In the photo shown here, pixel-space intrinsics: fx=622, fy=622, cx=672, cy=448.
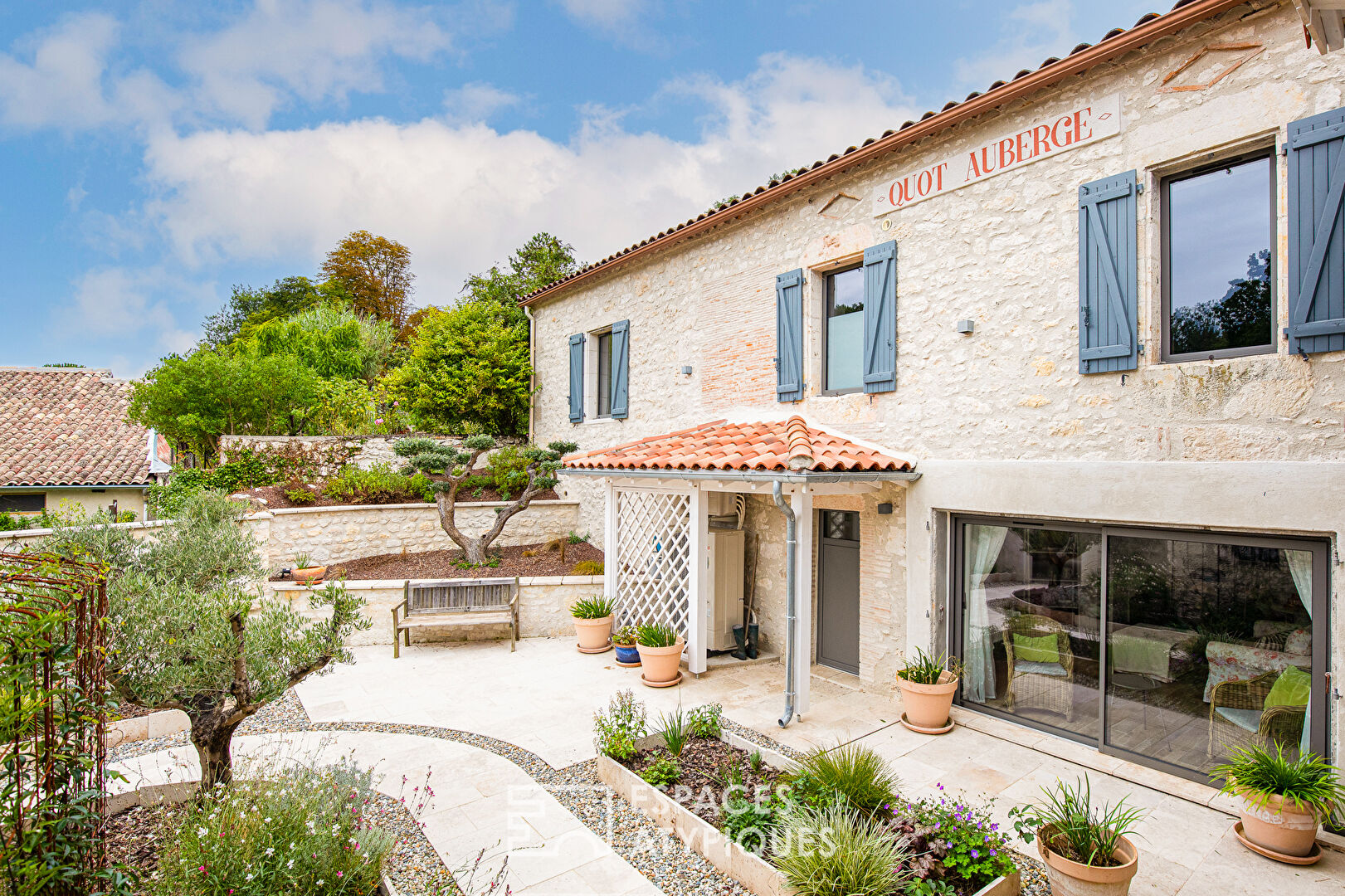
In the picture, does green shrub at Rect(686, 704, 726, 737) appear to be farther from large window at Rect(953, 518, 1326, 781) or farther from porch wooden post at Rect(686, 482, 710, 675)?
large window at Rect(953, 518, 1326, 781)

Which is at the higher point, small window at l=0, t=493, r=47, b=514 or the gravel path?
small window at l=0, t=493, r=47, b=514

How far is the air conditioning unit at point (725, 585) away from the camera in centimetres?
Result: 835

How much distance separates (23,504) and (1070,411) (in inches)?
732

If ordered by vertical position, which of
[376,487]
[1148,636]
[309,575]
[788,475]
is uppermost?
[788,475]

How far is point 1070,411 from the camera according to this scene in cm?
544

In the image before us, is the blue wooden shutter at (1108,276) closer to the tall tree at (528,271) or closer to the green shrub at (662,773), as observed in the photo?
the green shrub at (662,773)

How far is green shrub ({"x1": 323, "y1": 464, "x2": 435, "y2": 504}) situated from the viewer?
446 inches

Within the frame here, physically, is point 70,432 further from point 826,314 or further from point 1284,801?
point 1284,801

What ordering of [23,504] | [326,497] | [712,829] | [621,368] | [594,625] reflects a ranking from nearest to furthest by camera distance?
[712,829] → [594,625] → [621,368] → [326,497] → [23,504]

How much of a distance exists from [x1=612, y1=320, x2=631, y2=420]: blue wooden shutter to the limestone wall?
99.3 inches

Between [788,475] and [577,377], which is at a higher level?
[577,377]

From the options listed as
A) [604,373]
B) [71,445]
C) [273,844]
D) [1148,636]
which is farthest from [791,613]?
[71,445]

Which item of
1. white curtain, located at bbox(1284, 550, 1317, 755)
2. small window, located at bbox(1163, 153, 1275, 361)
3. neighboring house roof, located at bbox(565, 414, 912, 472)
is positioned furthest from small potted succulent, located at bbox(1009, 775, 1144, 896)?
small window, located at bbox(1163, 153, 1275, 361)

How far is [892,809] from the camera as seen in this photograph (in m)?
3.82
